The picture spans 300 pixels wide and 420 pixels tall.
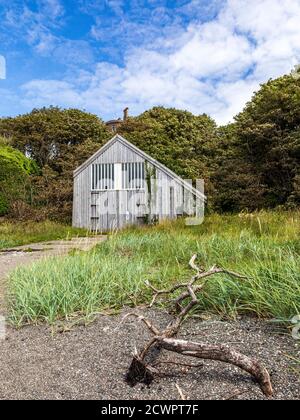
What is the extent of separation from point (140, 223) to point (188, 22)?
12.0 m

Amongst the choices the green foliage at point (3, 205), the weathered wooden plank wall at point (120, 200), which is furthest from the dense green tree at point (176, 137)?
the green foliage at point (3, 205)

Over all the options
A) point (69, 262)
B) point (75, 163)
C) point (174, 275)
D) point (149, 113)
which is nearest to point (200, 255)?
point (174, 275)

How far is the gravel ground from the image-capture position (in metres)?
1.99

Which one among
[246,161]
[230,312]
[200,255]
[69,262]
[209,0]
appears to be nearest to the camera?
[230,312]

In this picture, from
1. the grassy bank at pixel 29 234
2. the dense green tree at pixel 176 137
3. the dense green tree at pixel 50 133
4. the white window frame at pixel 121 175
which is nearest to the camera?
the grassy bank at pixel 29 234

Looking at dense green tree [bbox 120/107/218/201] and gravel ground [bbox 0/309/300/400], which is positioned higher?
dense green tree [bbox 120/107/218/201]

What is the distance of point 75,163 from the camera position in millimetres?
25297

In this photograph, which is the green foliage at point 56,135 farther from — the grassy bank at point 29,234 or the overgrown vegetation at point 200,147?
the grassy bank at point 29,234

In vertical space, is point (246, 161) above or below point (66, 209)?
above

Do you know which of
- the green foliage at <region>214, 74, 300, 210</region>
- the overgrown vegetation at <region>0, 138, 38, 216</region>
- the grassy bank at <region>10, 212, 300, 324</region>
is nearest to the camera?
the grassy bank at <region>10, 212, 300, 324</region>

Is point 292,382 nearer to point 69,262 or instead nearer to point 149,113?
point 69,262

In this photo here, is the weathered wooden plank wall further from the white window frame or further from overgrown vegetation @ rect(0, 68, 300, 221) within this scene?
overgrown vegetation @ rect(0, 68, 300, 221)

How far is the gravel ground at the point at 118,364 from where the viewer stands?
1993 millimetres

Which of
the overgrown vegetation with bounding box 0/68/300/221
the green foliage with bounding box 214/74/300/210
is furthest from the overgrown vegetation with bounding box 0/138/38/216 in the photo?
the green foliage with bounding box 214/74/300/210
